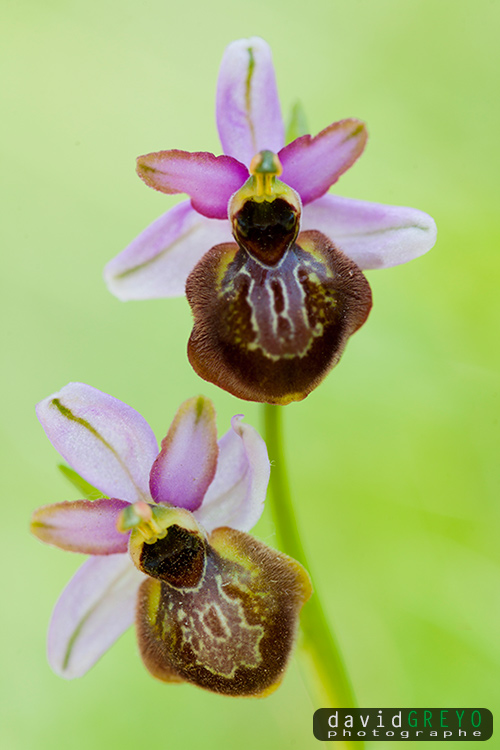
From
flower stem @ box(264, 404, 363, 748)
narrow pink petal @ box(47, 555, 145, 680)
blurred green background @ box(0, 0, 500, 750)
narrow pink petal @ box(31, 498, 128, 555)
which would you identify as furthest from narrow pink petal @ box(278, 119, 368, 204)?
blurred green background @ box(0, 0, 500, 750)

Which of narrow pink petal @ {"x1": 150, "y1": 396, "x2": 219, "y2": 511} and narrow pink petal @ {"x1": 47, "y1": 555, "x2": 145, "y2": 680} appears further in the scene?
narrow pink petal @ {"x1": 47, "y1": 555, "x2": 145, "y2": 680}

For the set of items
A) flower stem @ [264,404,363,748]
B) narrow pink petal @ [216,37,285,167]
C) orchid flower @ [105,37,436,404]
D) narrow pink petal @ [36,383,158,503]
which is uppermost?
narrow pink petal @ [216,37,285,167]

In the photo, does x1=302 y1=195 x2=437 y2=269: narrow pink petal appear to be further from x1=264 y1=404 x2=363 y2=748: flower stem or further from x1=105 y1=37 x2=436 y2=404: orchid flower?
x1=264 y1=404 x2=363 y2=748: flower stem

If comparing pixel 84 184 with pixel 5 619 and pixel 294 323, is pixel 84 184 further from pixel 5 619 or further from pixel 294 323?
pixel 294 323

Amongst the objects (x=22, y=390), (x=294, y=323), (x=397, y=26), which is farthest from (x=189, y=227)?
(x=397, y=26)

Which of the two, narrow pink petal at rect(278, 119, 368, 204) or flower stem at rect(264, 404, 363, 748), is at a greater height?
narrow pink petal at rect(278, 119, 368, 204)

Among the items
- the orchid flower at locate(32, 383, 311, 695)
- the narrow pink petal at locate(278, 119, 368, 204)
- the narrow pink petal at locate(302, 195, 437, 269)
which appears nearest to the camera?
the orchid flower at locate(32, 383, 311, 695)
